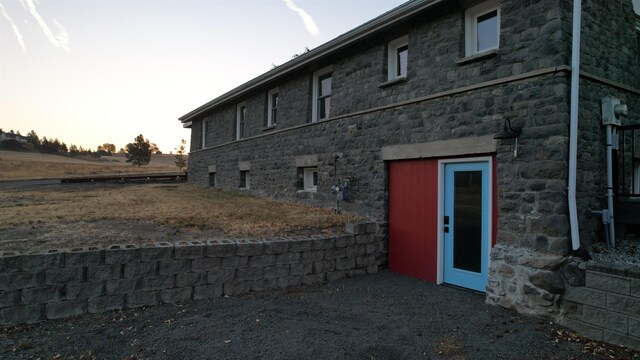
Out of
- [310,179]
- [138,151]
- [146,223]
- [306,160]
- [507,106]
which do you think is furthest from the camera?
[138,151]

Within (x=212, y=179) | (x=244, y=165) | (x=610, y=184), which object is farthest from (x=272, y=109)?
(x=610, y=184)

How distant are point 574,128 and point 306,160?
23.0 ft

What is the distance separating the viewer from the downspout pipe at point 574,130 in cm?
506

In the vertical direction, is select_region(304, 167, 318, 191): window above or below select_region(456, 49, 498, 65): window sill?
below

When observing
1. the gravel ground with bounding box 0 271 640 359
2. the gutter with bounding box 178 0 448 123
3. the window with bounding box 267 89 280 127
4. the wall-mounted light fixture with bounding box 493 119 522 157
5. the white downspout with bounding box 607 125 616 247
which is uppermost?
the gutter with bounding box 178 0 448 123

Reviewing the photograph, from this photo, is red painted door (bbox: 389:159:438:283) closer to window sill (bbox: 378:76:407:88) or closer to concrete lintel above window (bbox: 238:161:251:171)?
window sill (bbox: 378:76:407:88)

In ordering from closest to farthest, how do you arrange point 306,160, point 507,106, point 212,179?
point 507,106, point 306,160, point 212,179

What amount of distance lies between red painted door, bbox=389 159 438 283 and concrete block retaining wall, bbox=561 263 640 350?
2.46 metres

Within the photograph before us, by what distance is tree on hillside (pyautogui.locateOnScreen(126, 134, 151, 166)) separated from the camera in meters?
40.8

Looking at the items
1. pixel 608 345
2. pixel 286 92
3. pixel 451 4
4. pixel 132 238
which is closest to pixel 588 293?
pixel 608 345

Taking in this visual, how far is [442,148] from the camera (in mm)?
6684

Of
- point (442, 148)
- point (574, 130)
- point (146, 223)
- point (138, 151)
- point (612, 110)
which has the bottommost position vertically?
point (146, 223)

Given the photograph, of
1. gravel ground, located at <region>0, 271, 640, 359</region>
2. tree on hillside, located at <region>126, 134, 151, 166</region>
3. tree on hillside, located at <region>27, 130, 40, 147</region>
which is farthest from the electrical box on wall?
tree on hillside, located at <region>27, 130, 40, 147</region>

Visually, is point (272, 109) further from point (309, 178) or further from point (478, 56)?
point (478, 56)
